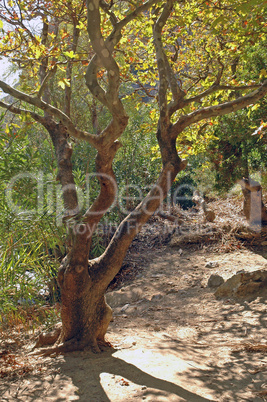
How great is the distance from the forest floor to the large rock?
0.12 m

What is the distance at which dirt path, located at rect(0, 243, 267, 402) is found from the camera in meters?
2.78

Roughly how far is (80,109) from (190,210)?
638cm

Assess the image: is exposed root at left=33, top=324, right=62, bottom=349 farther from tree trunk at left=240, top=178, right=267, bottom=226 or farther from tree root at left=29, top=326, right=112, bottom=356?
tree trunk at left=240, top=178, right=267, bottom=226

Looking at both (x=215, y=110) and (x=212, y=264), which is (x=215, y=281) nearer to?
(x=212, y=264)

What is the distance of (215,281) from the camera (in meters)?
5.99

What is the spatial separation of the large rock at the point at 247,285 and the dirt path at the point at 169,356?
18 centimetres

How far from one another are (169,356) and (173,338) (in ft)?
2.78

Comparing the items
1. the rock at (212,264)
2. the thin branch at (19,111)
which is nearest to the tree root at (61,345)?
the thin branch at (19,111)

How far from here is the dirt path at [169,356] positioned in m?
2.78

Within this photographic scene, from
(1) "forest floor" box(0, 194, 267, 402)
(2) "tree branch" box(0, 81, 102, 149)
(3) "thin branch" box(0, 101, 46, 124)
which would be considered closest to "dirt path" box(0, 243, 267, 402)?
(1) "forest floor" box(0, 194, 267, 402)

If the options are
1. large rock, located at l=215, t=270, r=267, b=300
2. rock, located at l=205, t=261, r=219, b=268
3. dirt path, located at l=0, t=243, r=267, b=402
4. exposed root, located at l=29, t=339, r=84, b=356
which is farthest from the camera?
rock, located at l=205, t=261, r=219, b=268

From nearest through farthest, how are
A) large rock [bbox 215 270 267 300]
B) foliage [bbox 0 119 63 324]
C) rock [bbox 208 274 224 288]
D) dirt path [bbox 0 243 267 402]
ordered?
dirt path [bbox 0 243 267 402], foliage [bbox 0 119 63 324], large rock [bbox 215 270 267 300], rock [bbox 208 274 224 288]

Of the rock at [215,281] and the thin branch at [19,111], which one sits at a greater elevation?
the thin branch at [19,111]

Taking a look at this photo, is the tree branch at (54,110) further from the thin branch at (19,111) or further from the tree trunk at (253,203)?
the tree trunk at (253,203)
